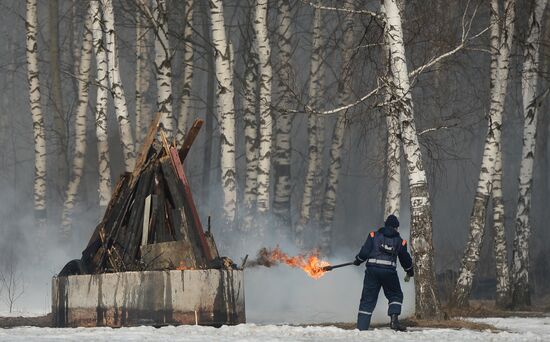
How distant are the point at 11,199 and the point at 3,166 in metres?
2.39

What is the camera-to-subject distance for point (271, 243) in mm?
23906

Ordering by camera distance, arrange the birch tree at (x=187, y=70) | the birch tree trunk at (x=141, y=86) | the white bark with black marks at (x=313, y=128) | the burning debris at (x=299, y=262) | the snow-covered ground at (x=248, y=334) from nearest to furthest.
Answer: the snow-covered ground at (x=248, y=334) → the burning debris at (x=299, y=262) → the birch tree at (x=187, y=70) → the white bark with black marks at (x=313, y=128) → the birch tree trunk at (x=141, y=86)

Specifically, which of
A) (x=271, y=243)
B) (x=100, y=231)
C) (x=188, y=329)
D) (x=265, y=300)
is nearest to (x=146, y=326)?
(x=188, y=329)

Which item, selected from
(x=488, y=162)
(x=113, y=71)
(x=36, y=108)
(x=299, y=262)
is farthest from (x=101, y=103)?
(x=299, y=262)

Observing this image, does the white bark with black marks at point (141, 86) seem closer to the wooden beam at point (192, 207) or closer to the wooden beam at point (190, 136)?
the wooden beam at point (190, 136)

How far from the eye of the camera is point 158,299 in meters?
14.7

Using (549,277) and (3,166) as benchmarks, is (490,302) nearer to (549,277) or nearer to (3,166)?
(549,277)

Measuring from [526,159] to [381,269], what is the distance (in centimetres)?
805

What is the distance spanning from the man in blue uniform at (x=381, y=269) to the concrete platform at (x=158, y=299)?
5.17 feet

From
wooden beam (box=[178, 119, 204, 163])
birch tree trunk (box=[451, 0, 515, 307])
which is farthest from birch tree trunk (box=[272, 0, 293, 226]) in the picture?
wooden beam (box=[178, 119, 204, 163])

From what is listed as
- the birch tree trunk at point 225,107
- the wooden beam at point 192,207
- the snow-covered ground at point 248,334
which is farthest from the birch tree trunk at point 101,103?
the snow-covered ground at point 248,334

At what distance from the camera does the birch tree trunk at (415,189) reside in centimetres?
1720

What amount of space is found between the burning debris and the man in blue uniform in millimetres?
928

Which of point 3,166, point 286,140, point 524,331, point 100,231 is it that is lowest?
point 524,331
